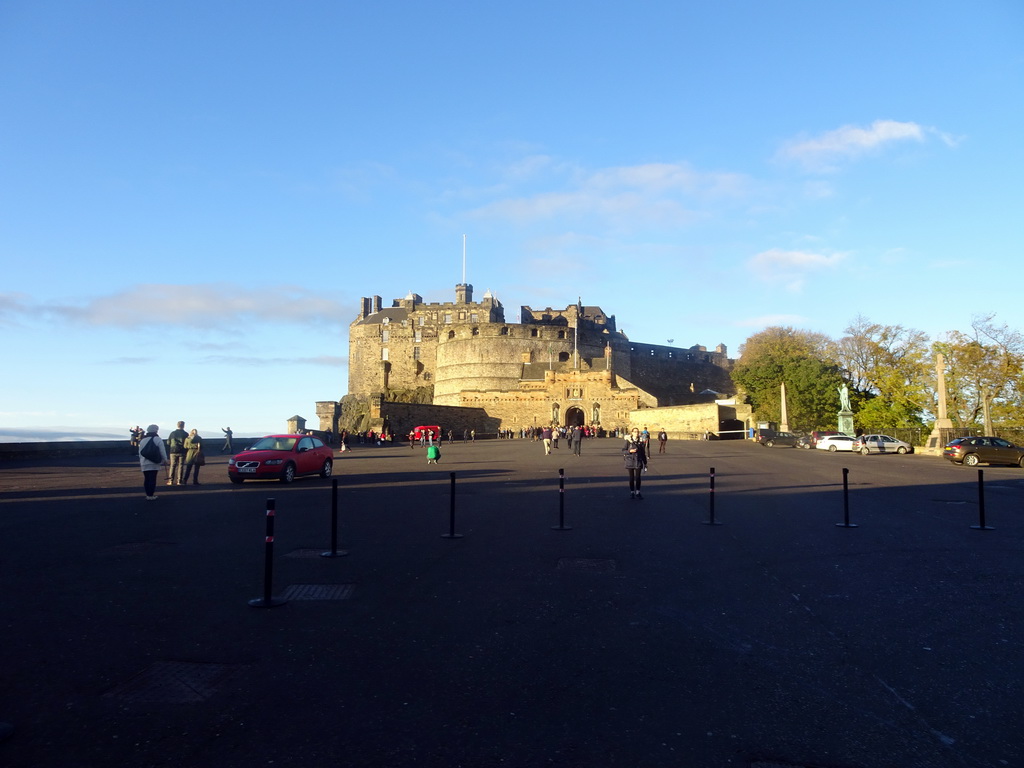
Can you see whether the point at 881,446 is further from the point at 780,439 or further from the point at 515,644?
the point at 515,644

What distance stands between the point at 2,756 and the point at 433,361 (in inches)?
3732

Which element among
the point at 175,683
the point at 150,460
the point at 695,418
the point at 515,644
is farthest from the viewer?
the point at 695,418

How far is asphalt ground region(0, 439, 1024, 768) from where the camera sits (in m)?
3.87

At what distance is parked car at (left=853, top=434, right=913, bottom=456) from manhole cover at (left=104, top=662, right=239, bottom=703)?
40.1 metres

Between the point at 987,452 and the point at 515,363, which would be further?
the point at 515,363

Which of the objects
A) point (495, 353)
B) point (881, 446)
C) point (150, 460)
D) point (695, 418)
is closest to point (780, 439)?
point (881, 446)

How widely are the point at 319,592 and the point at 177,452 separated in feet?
43.9

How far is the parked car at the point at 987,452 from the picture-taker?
2889cm

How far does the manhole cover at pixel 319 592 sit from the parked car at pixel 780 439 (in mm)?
44625

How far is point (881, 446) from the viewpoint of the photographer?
40125 mm

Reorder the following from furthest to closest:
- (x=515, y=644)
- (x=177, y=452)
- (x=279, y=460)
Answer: (x=279, y=460) → (x=177, y=452) → (x=515, y=644)

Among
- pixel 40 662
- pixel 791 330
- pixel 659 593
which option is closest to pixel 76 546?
pixel 40 662

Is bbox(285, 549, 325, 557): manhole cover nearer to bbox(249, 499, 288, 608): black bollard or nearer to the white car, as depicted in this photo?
bbox(249, 499, 288, 608): black bollard

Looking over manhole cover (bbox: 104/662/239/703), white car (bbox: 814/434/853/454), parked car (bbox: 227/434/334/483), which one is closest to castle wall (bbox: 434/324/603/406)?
white car (bbox: 814/434/853/454)
